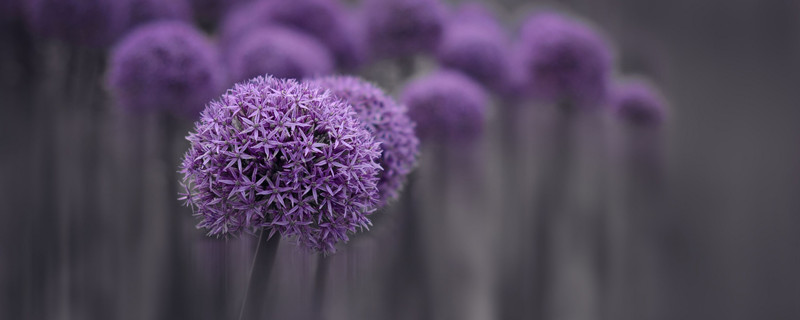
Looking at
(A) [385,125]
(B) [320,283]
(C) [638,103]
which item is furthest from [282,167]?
(C) [638,103]

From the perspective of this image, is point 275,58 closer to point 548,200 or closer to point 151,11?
point 151,11

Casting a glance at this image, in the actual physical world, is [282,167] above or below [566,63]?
below

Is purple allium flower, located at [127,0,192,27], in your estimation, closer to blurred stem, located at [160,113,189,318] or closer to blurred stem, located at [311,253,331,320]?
blurred stem, located at [160,113,189,318]

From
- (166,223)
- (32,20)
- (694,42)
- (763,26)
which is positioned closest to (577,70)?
(694,42)

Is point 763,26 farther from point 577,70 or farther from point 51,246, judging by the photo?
point 51,246

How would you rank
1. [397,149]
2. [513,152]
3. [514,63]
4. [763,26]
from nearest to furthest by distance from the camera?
1. [397,149]
2. [514,63]
3. [513,152]
4. [763,26]

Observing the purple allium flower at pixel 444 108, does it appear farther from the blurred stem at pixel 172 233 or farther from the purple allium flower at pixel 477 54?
the blurred stem at pixel 172 233

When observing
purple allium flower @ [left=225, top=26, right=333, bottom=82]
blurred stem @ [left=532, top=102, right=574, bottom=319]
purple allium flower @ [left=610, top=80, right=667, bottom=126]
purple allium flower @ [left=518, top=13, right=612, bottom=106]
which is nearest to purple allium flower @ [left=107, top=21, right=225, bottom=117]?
purple allium flower @ [left=225, top=26, right=333, bottom=82]
